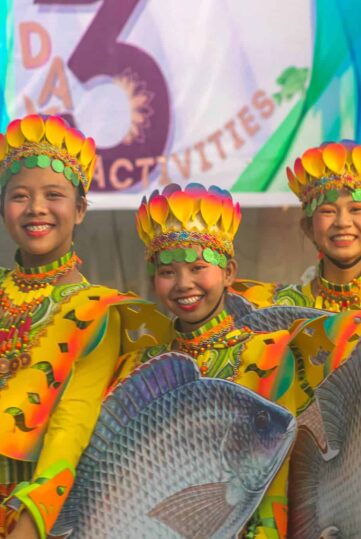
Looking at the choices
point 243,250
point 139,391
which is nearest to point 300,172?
point 139,391

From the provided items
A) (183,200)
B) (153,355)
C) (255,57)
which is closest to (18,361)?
(153,355)

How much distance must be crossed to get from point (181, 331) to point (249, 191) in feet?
5.83

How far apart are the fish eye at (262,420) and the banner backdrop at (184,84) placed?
2015 millimetres

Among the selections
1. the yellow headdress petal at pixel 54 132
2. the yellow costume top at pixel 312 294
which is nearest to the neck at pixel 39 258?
the yellow headdress petal at pixel 54 132

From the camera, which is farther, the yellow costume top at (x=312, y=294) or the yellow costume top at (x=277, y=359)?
the yellow costume top at (x=312, y=294)

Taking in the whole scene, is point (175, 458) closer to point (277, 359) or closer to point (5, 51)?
point (277, 359)

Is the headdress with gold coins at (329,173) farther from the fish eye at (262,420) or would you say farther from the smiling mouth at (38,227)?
the fish eye at (262,420)

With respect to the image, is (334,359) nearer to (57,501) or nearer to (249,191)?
(57,501)

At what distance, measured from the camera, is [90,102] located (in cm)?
441

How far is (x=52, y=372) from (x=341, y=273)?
101 cm

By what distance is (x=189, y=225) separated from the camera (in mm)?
2660

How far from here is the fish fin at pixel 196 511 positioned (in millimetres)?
2410

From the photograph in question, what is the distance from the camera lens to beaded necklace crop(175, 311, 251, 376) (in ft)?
8.58

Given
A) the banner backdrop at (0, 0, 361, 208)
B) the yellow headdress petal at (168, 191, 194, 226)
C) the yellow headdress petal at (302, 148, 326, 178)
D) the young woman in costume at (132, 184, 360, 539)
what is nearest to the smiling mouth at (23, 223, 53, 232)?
the young woman in costume at (132, 184, 360, 539)
